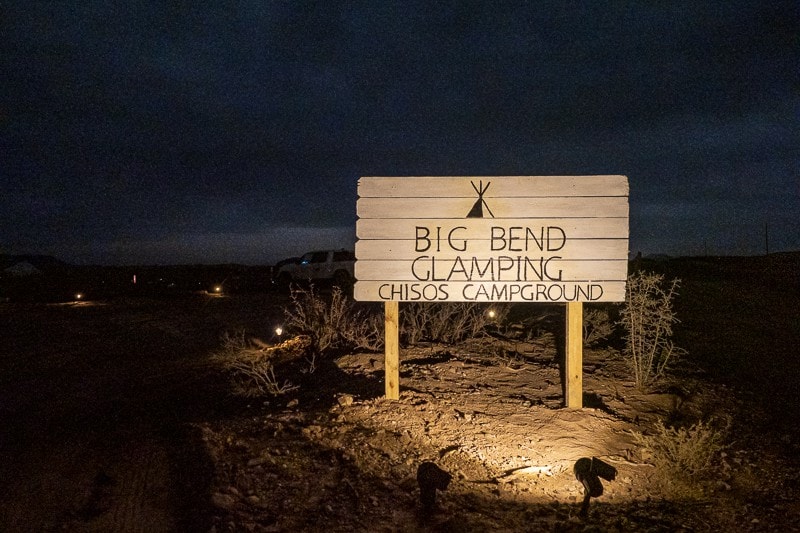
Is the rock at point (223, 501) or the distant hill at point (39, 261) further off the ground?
the distant hill at point (39, 261)

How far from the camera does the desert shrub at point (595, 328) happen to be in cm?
916

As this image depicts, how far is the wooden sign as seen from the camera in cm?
591

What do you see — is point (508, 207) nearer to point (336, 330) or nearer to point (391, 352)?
point (391, 352)

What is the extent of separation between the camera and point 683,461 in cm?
441

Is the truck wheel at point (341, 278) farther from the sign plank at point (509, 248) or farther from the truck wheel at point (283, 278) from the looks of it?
the sign plank at point (509, 248)

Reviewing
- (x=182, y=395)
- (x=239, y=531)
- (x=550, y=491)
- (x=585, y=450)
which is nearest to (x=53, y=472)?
(x=239, y=531)

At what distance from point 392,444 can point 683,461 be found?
2.41m

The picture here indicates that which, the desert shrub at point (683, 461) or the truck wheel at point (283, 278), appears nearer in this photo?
the desert shrub at point (683, 461)

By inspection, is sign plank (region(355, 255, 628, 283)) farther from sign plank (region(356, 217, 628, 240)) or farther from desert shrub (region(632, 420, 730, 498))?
desert shrub (region(632, 420, 730, 498))

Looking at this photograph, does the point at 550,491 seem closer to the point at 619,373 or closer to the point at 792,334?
the point at 619,373

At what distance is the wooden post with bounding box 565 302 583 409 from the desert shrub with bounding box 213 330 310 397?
10.6ft

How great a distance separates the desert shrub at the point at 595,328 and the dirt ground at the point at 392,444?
46cm

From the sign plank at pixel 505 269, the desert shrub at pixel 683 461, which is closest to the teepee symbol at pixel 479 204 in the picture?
the sign plank at pixel 505 269

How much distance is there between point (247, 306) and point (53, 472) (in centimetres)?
1436
